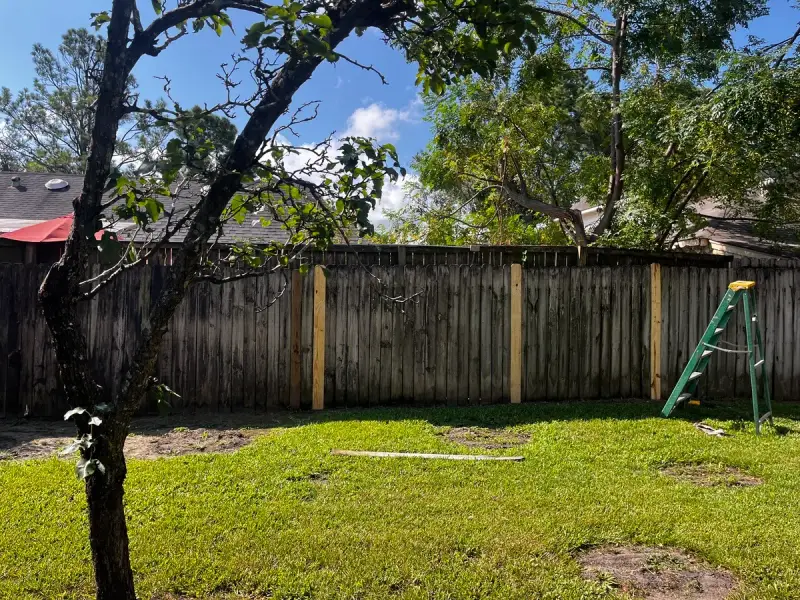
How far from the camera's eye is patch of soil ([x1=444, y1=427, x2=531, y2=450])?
209 inches

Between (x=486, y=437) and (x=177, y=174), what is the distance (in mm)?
4287

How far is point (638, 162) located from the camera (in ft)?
36.9

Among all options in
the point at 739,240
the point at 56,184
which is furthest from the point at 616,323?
the point at 56,184

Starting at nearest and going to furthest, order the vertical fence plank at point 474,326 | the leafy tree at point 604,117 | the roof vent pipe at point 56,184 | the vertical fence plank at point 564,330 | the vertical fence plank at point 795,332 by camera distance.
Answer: the vertical fence plank at point 474,326
the vertical fence plank at point 564,330
the vertical fence plank at point 795,332
the leafy tree at point 604,117
the roof vent pipe at point 56,184

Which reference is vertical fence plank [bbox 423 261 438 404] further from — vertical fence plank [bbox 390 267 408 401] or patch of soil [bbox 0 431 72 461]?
patch of soil [bbox 0 431 72 461]

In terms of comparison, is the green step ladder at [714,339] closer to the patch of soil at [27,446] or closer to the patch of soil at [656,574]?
the patch of soil at [656,574]

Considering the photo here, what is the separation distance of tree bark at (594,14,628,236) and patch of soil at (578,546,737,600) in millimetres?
9596

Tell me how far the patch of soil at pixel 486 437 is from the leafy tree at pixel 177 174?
3.48 metres

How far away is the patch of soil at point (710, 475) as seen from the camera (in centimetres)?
438

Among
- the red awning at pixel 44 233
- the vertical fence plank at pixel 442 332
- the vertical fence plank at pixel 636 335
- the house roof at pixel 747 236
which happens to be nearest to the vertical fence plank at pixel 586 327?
the vertical fence plank at pixel 636 335

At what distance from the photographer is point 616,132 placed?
12641mm

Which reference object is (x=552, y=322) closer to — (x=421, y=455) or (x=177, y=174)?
(x=421, y=455)

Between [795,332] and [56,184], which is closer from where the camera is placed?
[795,332]

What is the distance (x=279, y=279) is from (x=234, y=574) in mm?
4244
